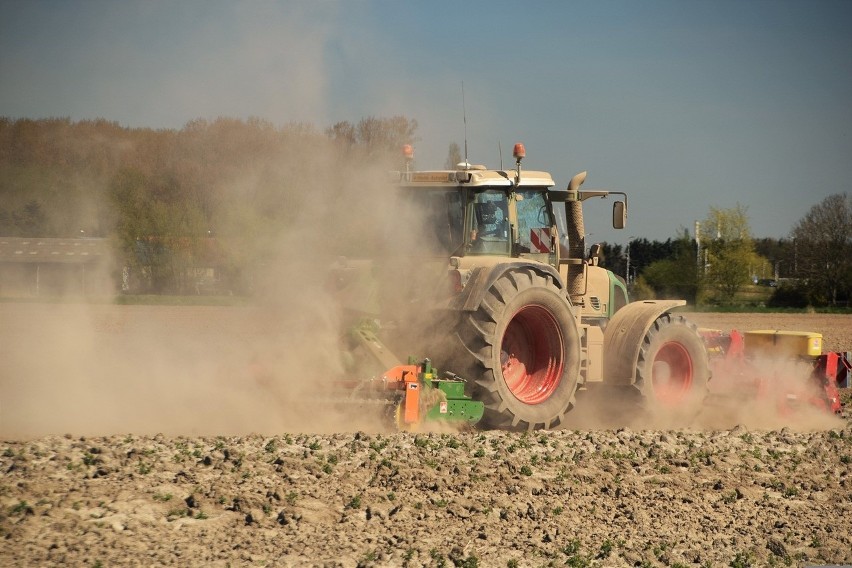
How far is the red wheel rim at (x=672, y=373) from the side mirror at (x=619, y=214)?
5.96 ft

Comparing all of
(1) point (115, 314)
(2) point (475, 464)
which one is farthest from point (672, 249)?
(2) point (475, 464)

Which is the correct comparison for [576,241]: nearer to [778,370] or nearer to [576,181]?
[576,181]

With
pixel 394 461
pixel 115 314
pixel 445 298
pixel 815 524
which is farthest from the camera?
pixel 115 314

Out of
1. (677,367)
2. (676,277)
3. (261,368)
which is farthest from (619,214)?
(676,277)

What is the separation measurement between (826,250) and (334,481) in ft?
195

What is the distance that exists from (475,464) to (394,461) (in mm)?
688

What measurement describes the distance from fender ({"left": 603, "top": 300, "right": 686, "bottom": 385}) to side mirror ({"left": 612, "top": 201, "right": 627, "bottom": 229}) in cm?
117

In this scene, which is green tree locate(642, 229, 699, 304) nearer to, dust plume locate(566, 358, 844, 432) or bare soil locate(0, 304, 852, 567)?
dust plume locate(566, 358, 844, 432)

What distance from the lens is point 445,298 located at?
32.1 ft

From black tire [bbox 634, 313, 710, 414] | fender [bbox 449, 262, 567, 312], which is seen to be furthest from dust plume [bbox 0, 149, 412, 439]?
black tire [bbox 634, 313, 710, 414]

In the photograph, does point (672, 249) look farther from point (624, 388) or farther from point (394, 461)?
point (394, 461)

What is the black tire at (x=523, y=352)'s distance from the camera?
9539 mm

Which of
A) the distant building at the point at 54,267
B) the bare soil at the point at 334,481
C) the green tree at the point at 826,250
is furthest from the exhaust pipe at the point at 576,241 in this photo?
the green tree at the point at 826,250

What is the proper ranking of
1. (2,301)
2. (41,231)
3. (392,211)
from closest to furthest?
1. (392,211)
2. (41,231)
3. (2,301)
